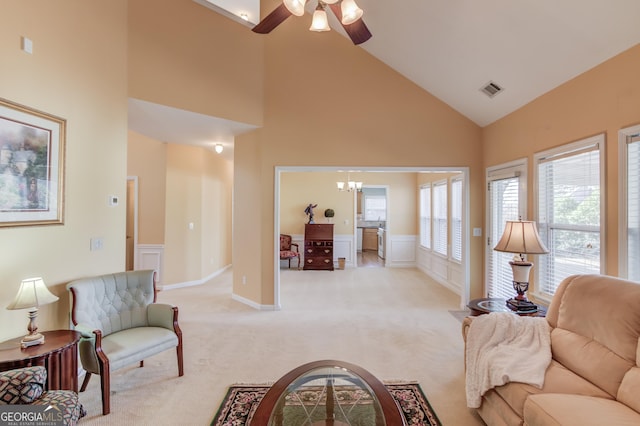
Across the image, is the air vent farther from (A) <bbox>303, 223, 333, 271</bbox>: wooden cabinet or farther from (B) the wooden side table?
(B) the wooden side table

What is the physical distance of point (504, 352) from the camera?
6.59 ft

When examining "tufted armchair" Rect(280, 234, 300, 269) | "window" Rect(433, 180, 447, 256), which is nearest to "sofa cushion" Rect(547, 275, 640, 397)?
"window" Rect(433, 180, 447, 256)

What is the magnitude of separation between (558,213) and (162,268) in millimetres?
5902

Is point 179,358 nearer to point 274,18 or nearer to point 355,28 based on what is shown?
point 274,18

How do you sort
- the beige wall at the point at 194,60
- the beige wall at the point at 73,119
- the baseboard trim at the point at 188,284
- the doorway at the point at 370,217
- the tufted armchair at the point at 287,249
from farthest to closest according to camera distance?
the doorway at the point at 370,217 → the tufted armchair at the point at 287,249 → the baseboard trim at the point at 188,284 → the beige wall at the point at 194,60 → the beige wall at the point at 73,119

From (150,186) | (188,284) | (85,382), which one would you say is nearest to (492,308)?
(85,382)

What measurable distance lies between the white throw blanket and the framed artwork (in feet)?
11.3

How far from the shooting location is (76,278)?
8.86ft

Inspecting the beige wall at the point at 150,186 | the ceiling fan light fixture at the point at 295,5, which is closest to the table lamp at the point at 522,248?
the ceiling fan light fixture at the point at 295,5

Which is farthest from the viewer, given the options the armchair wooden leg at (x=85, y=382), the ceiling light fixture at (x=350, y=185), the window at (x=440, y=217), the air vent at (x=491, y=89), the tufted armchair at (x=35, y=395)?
the ceiling light fixture at (x=350, y=185)

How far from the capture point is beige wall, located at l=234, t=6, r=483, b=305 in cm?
450

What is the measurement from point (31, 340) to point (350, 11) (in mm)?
3165

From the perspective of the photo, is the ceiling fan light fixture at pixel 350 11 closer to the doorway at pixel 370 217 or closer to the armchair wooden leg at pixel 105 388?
the armchair wooden leg at pixel 105 388

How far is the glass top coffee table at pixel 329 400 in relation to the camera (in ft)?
5.30
